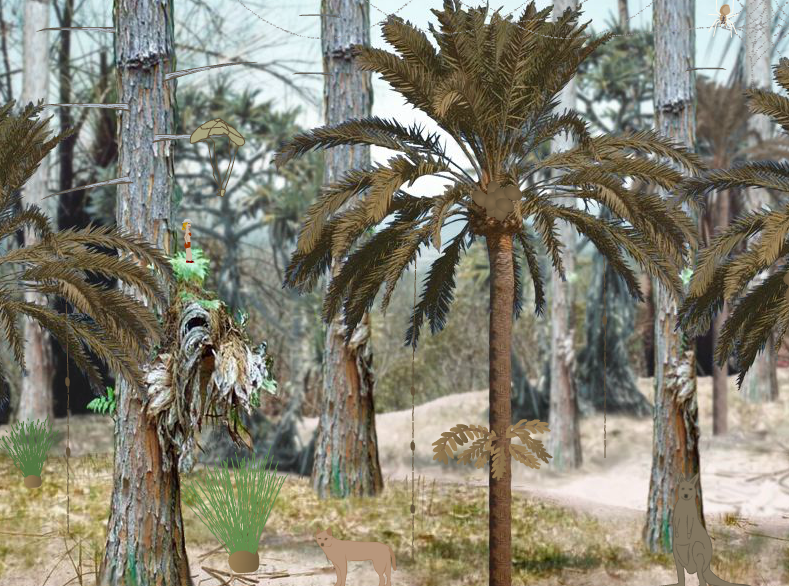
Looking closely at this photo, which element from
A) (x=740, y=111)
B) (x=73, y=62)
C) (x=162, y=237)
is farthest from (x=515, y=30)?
(x=73, y=62)

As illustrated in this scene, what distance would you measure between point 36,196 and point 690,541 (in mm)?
13845

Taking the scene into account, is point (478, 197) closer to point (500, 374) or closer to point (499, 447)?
point (500, 374)

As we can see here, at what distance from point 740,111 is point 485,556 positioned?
40.2 ft

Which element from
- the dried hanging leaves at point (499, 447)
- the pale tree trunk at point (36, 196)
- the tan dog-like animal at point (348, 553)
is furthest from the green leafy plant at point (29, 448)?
the dried hanging leaves at point (499, 447)

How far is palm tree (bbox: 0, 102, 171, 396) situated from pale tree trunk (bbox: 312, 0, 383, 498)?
4.31 meters

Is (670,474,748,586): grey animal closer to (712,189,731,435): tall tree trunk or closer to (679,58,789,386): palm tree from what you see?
(679,58,789,386): palm tree

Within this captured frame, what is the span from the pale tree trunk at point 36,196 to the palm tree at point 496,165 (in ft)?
34.0

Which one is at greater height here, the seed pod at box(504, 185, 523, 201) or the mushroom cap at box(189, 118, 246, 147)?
the mushroom cap at box(189, 118, 246, 147)

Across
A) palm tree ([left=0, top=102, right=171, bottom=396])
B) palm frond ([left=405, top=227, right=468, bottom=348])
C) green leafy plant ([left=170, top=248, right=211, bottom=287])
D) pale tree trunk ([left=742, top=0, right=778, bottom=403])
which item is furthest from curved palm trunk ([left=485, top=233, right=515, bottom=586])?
pale tree trunk ([left=742, top=0, right=778, bottom=403])

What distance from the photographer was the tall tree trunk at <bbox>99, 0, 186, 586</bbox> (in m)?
9.69

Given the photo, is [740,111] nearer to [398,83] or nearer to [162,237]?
[398,83]

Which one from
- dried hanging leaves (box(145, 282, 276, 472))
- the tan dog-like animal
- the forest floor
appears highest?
dried hanging leaves (box(145, 282, 276, 472))

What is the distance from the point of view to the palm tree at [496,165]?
892 cm

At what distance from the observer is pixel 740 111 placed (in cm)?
1964
